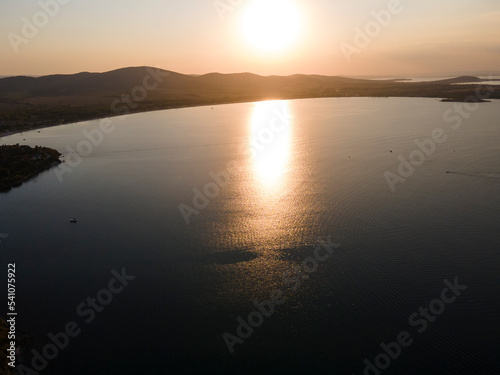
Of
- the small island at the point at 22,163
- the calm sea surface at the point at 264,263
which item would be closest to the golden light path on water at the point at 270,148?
the calm sea surface at the point at 264,263

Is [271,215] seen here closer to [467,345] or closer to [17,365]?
[467,345]

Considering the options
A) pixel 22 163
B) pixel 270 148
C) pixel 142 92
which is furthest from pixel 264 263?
pixel 142 92

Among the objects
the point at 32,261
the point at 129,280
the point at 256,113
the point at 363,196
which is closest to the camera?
the point at 129,280

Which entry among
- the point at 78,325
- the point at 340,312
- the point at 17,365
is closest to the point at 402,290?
the point at 340,312

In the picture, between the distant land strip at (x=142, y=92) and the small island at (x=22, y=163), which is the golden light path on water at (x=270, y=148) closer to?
the small island at (x=22, y=163)

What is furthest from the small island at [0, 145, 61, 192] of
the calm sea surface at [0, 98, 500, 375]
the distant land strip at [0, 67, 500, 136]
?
the distant land strip at [0, 67, 500, 136]
